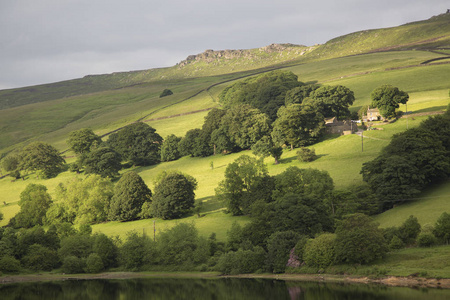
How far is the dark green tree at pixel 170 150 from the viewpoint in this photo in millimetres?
144875

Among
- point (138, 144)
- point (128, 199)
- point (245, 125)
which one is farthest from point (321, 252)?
point (138, 144)

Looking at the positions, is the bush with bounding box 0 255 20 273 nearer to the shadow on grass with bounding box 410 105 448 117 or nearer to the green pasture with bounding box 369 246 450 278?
the green pasture with bounding box 369 246 450 278

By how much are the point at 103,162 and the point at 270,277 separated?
83.2m

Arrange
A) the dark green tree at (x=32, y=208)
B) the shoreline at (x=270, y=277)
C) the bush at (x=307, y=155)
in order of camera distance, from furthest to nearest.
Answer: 1. the dark green tree at (x=32, y=208)
2. the bush at (x=307, y=155)
3. the shoreline at (x=270, y=277)

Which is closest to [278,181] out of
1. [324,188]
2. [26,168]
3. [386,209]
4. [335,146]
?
[324,188]

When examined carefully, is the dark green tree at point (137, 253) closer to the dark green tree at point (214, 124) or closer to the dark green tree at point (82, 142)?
the dark green tree at point (214, 124)

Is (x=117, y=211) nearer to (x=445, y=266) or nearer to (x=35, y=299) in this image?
(x=35, y=299)

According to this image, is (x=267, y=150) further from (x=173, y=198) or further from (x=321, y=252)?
(x=321, y=252)

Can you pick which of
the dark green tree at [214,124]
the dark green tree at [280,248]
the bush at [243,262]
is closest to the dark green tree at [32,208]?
the dark green tree at [214,124]

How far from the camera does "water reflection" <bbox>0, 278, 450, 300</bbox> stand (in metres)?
51.2

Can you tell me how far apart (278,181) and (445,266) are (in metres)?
38.3

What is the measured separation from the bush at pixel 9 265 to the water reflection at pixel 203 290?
610 centimetres

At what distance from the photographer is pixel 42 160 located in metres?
154

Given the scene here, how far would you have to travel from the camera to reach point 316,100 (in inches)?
5128
